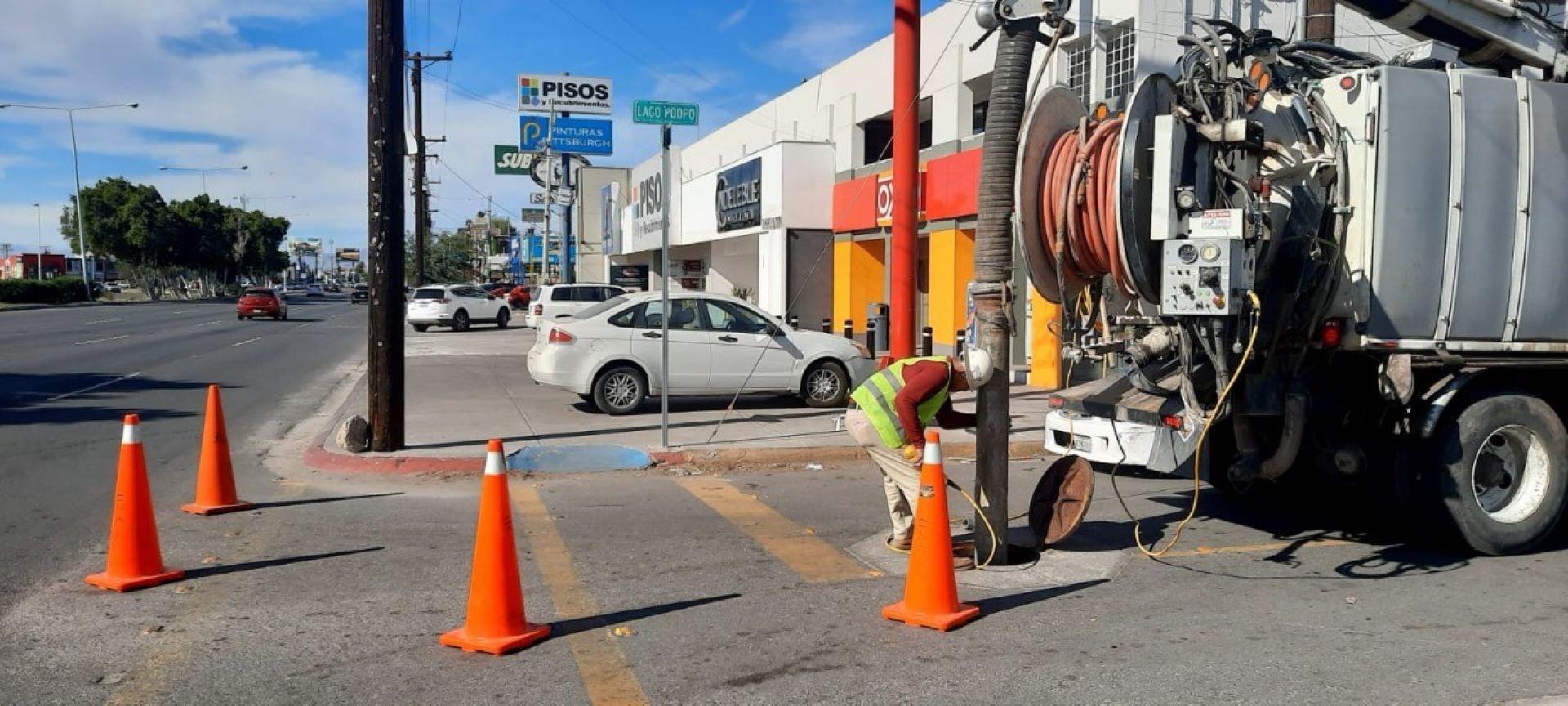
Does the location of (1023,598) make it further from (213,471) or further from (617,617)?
(213,471)

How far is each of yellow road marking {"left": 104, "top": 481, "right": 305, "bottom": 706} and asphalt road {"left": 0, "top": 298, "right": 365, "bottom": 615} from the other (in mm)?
897

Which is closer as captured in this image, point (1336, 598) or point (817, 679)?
point (817, 679)

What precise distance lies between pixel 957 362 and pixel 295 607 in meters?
3.81

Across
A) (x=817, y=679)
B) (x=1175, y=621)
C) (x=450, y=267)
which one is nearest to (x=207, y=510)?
(x=817, y=679)

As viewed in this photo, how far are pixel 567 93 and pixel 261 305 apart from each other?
52.1ft

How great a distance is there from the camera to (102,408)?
45.9 ft

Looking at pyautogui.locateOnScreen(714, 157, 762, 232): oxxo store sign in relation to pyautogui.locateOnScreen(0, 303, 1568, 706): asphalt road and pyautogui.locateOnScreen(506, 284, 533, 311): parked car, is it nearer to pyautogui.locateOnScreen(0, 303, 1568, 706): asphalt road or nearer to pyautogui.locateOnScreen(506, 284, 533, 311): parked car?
pyautogui.locateOnScreen(0, 303, 1568, 706): asphalt road

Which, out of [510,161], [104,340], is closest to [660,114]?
[104,340]

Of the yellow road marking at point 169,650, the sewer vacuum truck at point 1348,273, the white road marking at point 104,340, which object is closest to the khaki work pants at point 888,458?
the sewer vacuum truck at point 1348,273

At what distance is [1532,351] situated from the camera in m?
6.87

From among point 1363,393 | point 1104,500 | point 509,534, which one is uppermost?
point 1363,393

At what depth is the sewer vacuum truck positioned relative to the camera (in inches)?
245

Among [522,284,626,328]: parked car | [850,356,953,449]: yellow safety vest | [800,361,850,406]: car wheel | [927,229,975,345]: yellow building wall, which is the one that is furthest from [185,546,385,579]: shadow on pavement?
[522,284,626,328]: parked car

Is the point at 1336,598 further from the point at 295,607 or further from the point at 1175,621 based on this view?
the point at 295,607
